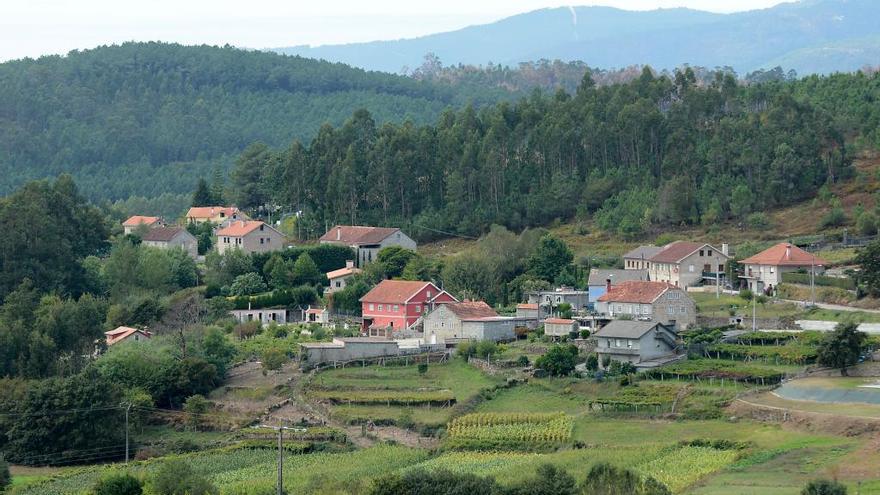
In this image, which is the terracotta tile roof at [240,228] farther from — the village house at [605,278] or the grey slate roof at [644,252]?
the village house at [605,278]

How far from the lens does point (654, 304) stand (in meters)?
48.4

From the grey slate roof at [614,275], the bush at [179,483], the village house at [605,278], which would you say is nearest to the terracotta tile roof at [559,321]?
the village house at [605,278]

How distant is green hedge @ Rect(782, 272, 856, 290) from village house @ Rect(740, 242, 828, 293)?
29 cm

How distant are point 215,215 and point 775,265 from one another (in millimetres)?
31130

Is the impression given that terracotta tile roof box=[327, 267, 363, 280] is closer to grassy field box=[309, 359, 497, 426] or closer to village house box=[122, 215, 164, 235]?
grassy field box=[309, 359, 497, 426]

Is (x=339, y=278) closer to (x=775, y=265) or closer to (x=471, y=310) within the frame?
(x=471, y=310)

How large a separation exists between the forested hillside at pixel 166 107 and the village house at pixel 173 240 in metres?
37.3

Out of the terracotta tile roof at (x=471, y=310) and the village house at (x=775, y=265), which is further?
the village house at (x=775, y=265)

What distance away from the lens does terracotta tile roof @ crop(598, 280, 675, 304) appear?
4888cm

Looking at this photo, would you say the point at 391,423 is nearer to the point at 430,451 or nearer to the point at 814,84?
the point at 430,451

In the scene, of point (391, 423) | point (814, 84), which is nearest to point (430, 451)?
point (391, 423)

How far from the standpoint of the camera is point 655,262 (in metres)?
55.5

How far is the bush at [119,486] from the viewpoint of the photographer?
116ft

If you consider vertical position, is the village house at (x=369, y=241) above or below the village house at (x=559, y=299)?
above
